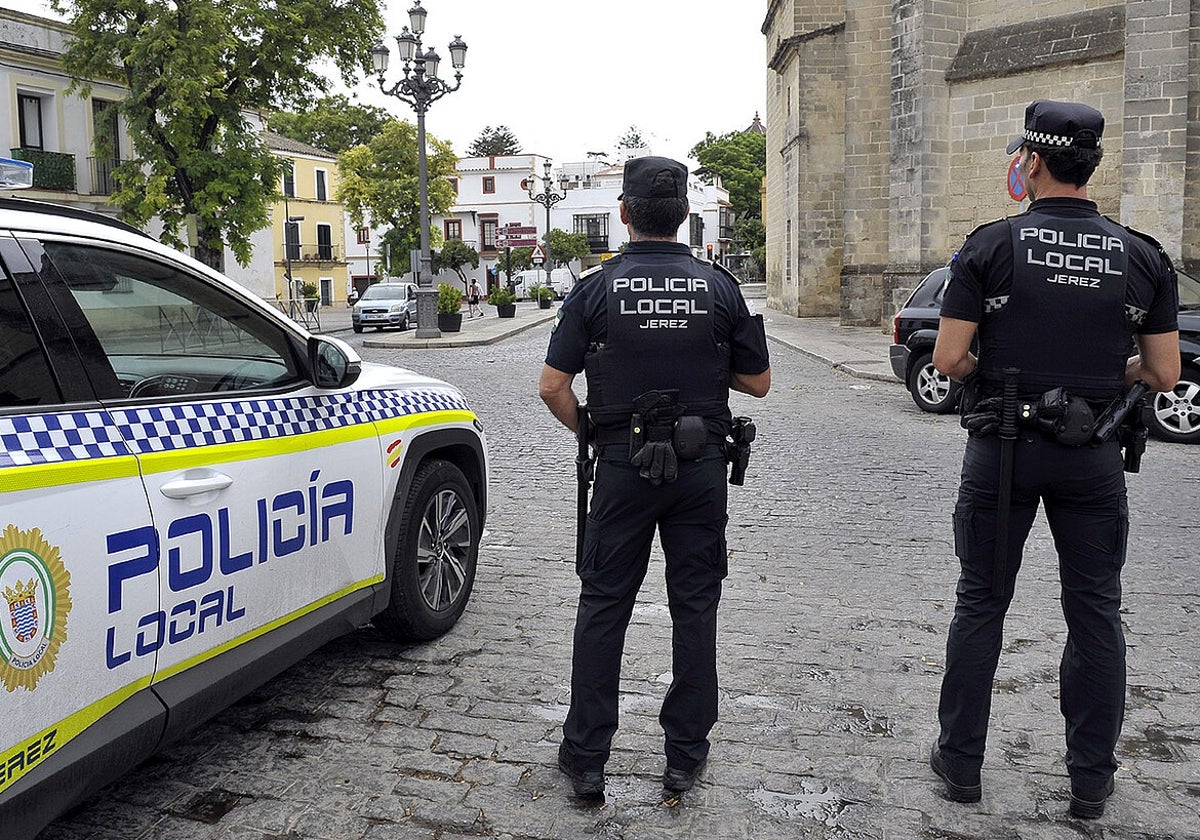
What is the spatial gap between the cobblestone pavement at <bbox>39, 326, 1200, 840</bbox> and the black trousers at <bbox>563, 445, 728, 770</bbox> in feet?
0.74

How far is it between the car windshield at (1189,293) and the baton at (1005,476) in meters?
9.15

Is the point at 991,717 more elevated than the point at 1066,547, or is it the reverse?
the point at 1066,547

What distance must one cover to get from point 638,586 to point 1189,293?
10.1 m

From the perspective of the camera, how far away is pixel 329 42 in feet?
Answer: 95.2

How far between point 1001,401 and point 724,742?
155 cm

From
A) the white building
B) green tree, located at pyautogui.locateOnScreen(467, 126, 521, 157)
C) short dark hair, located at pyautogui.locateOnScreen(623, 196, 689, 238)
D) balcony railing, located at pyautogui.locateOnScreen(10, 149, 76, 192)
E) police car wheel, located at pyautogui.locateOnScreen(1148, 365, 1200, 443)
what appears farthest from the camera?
green tree, located at pyautogui.locateOnScreen(467, 126, 521, 157)

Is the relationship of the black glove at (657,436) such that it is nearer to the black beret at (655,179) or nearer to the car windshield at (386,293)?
the black beret at (655,179)

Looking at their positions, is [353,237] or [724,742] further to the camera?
[353,237]

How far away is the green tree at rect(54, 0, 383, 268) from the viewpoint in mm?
26750

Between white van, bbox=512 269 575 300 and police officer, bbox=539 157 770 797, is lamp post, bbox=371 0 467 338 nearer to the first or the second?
police officer, bbox=539 157 770 797

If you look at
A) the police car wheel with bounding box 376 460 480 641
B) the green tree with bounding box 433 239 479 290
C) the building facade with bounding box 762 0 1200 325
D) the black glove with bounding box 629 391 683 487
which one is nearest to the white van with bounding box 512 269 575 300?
the green tree with bounding box 433 239 479 290

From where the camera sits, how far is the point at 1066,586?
11.1ft

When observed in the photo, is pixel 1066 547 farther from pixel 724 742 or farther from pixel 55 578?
pixel 55 578

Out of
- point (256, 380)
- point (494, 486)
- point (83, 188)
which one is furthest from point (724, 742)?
point (83, 188)
